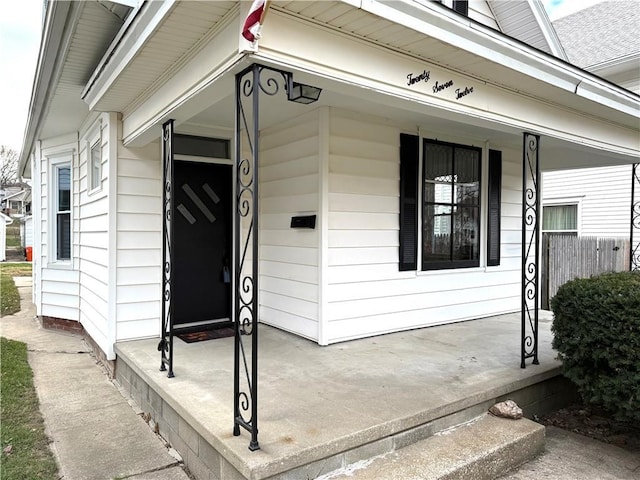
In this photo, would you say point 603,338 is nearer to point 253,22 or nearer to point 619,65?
point 253,22

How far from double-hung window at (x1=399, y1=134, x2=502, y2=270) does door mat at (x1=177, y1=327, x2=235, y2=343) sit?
1960 millimetres

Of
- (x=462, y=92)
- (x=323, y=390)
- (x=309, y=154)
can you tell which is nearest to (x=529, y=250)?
(x=462, y=92)

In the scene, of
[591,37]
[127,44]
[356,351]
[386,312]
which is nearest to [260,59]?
[127,44]

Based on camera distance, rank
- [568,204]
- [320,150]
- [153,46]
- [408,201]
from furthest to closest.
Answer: [568,204] → [408,201] → [320,150] → [153,46]

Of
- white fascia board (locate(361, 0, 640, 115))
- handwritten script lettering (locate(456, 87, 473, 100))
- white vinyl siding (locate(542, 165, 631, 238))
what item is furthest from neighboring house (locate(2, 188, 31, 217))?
white fascia board (locate(361, 0, 640, 115))

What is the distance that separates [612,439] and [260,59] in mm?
3564

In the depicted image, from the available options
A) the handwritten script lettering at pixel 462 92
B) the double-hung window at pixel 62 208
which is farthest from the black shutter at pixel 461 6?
the double-hung window at pixel 62 208

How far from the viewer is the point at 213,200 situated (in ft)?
16.0

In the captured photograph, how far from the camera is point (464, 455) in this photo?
2.48 meters

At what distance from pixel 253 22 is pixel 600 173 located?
33.2ft

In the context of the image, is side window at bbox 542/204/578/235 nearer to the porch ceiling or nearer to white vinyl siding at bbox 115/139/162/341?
the porch ceiling

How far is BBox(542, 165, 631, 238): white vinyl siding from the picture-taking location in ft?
30.5

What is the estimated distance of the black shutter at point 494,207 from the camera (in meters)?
5.53

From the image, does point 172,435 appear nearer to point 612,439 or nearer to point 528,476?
point 528,476
